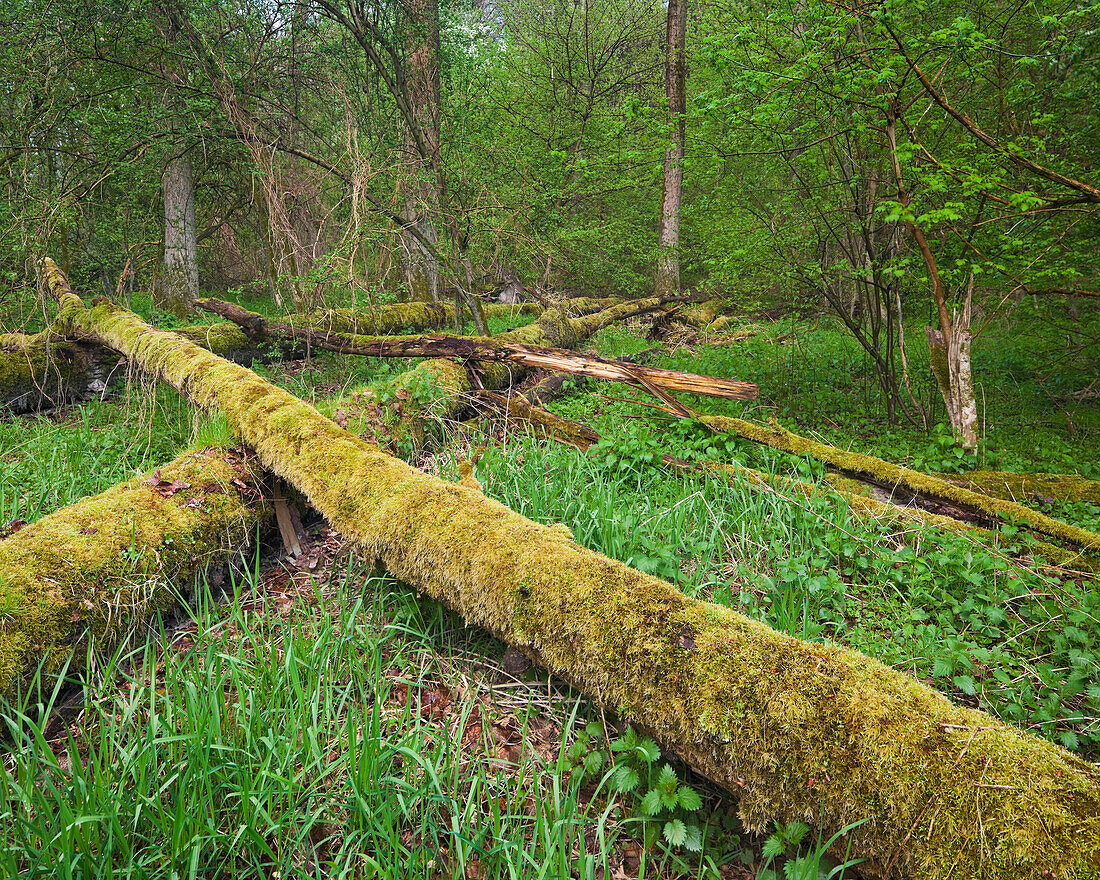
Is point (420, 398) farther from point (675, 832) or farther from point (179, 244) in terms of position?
point (179, 244)

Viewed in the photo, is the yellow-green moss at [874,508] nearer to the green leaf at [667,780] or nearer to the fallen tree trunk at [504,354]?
the fallen tree trunk at [504,354]

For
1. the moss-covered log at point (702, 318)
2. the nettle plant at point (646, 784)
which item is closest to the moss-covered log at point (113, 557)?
the nettle plant at point (646, 784)

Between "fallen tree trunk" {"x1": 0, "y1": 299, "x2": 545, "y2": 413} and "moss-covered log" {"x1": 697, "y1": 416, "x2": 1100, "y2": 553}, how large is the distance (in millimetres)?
3750

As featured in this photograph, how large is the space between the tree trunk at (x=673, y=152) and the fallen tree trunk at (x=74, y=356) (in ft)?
23.3

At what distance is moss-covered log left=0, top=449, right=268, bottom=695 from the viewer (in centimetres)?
216

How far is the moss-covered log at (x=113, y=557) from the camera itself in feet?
7.10

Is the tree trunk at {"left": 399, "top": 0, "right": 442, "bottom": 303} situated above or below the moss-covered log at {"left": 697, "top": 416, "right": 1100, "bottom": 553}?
above

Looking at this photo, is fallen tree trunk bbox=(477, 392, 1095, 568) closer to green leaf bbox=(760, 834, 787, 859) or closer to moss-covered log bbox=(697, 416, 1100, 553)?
moss-covered log bbox=(697, 416, 1100, 553)

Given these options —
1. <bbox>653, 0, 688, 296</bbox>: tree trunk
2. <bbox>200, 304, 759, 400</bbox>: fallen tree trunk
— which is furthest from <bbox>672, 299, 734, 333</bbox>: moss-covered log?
<bbox>200, 304, 759, 400</bbox>: fallen tree trunk

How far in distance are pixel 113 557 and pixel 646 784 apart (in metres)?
2.49

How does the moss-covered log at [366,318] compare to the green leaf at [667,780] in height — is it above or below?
above

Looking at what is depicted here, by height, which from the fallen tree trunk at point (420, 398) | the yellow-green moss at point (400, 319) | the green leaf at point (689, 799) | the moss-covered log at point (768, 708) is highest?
the yellow-green moss at point (400, 319)

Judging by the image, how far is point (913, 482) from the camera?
369cm

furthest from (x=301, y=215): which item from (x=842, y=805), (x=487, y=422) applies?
(x=842, y=805)
